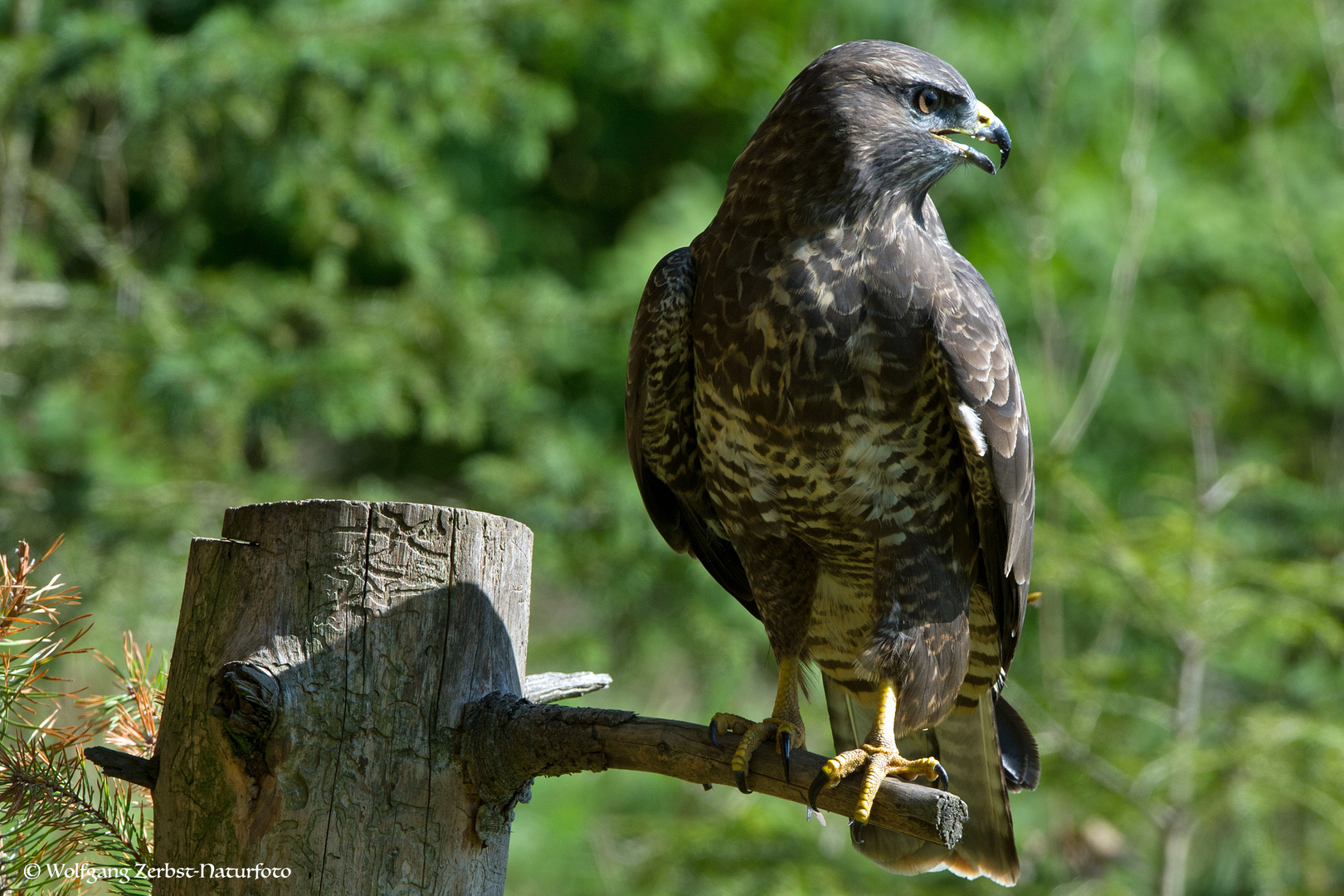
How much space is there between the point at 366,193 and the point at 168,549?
173 cm

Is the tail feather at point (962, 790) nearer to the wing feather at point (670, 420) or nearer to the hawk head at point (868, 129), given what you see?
the wing feather at point (670, 420)

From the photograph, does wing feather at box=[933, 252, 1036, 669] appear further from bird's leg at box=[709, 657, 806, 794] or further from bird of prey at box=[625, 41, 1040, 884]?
bird's leg at box=[709, 657, 806, 794]

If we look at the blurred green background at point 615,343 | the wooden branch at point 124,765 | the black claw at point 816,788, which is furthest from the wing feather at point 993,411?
the blurred green background at point 615,343

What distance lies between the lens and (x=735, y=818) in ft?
15.1

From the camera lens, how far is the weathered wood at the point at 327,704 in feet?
5.53

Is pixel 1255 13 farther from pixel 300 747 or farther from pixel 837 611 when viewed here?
pixel 300 747

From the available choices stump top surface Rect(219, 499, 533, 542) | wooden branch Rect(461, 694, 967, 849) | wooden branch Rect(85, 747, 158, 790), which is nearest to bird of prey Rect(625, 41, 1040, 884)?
wooden branch Rect(461, 694, 967, 849)

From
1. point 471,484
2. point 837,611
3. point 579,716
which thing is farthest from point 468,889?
point 471,484

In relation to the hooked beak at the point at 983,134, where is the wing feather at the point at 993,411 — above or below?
below

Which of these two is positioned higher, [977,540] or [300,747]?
[977,540]

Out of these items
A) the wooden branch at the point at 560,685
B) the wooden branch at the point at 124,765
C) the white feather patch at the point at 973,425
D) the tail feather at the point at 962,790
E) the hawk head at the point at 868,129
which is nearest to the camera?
the wooden branch at the point at 124,765

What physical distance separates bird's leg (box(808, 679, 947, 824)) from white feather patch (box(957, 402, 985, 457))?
51 cm

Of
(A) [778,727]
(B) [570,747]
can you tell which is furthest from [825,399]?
(B) [570,747]

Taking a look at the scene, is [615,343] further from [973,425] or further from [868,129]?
[973,425]
